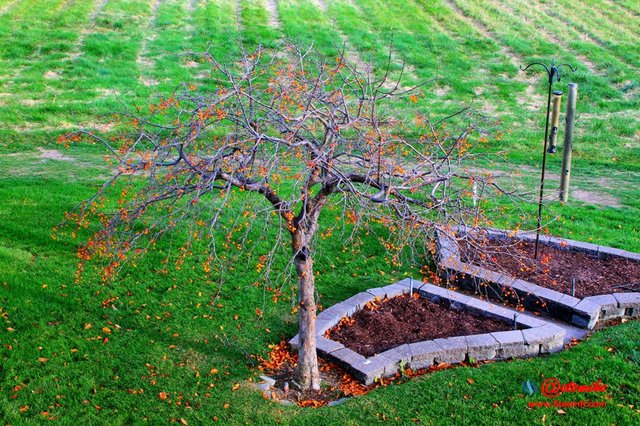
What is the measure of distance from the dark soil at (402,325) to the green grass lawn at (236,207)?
67 centimetres

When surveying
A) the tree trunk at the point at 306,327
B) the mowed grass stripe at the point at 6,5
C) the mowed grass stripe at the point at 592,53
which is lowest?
the mowed grass stripe at the point at 592,53

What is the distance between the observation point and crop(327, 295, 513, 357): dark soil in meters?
7.14

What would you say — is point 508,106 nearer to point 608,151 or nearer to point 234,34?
point 608,151

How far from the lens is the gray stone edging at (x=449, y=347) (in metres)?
6.59

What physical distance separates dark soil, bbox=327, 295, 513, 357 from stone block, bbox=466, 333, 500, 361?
1.11ft

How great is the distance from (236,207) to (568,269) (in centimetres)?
499

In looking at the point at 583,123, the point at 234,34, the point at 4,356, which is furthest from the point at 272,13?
the point at 4,356

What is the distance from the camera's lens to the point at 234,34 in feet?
66.3

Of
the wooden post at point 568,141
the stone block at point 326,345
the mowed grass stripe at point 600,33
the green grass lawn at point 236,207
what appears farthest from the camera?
the mowed grass stripe at point 600,33

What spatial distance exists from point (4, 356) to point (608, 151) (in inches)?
507

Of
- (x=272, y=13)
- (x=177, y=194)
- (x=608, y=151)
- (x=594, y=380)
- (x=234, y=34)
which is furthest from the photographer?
(x=272, y=13)

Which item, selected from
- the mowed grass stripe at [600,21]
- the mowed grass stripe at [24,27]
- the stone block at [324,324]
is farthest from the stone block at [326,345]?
the mowed grass stripe at [600,21]

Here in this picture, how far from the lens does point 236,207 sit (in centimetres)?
1037

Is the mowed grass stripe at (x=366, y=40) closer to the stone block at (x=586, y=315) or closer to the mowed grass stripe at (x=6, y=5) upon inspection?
the mowed grass stripe at (x=6, y=5)
